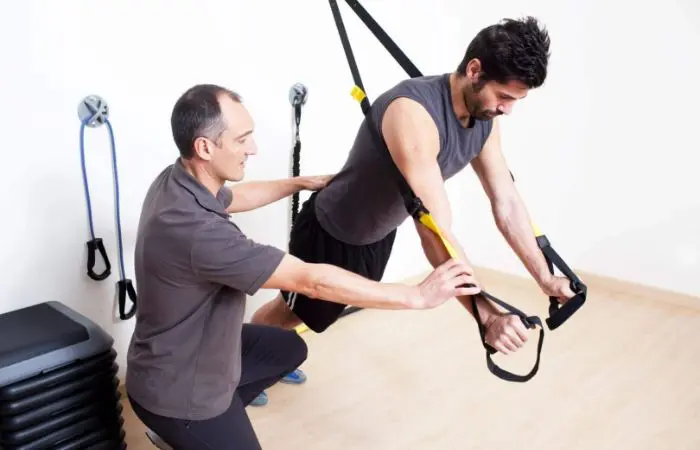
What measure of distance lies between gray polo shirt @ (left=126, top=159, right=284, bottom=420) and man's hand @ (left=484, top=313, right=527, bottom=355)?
1.68ft

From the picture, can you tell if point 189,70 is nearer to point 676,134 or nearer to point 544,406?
point 544,406

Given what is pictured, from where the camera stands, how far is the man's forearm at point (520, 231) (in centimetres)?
175

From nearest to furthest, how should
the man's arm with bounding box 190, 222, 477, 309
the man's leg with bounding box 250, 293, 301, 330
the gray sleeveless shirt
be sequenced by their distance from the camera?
the man's arm with bounding box 190, 222, 477, 309 < the gray sleeveless shirt < the man's leg with bounding box 250, 293, 301, 330

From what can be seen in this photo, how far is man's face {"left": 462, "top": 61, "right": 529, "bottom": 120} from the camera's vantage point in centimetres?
147

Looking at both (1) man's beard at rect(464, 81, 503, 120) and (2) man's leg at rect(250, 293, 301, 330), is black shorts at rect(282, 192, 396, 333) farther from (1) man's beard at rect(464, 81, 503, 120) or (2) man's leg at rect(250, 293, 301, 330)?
(1) man's beard at rect(464, 81, 503, 120)

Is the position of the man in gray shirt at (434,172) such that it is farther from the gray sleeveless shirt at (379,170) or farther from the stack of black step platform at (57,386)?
the stack of black step platform at (57,386)

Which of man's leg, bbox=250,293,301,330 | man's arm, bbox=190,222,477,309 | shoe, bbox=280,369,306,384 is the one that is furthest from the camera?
shoe, bbox=280,369,306,384

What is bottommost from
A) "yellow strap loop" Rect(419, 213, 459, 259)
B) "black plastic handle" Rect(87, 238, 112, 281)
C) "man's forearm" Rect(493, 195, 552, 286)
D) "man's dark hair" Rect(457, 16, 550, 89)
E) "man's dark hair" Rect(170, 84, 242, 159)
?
"black plastic handle" Rect(87, 238, 112, 281)

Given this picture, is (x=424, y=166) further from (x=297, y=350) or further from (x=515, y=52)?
(x=297, y=350)

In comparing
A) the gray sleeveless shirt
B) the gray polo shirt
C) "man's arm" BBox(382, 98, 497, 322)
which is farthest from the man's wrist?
the gray polo shirt

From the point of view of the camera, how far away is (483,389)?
2.26 meters

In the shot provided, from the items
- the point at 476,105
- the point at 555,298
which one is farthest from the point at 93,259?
the point at 555,298

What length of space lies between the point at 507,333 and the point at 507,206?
19.5 inches

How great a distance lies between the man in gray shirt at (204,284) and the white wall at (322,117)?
23.9 inches
